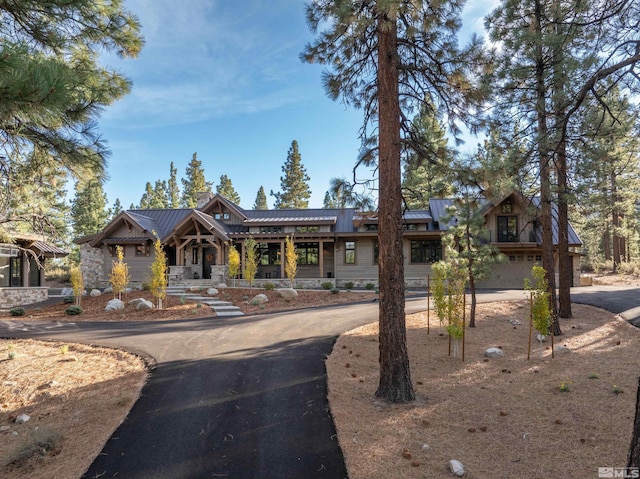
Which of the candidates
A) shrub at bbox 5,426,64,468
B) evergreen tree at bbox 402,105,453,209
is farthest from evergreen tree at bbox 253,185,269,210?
shrub at bbox 5,426,64,468


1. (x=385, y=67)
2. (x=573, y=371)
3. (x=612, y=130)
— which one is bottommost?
(x=573, y=371)

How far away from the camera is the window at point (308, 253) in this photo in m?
24.5

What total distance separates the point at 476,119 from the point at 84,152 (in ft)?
22.7

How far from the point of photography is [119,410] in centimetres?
512

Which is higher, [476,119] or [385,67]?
[385,67]

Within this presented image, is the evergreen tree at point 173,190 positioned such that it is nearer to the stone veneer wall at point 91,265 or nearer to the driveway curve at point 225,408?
the stone veneer wall at point 91,265

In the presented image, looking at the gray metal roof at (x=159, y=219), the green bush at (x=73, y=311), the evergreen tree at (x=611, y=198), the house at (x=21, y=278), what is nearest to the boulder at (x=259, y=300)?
the green bush at (x=73, y=311)

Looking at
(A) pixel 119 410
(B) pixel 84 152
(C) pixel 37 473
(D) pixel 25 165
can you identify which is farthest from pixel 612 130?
(D) pixel 25 165

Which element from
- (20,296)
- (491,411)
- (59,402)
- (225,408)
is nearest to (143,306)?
(59,402)

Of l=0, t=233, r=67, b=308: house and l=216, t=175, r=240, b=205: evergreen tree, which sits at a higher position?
l=216, t=175, r=240, b=205: evergreen tree

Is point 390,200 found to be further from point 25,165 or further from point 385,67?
point 25,165

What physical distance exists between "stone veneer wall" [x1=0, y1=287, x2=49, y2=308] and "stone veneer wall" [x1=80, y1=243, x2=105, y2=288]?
150 inches

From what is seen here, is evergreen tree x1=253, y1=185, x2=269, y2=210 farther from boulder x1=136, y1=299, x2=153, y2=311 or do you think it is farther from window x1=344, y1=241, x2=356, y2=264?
boulder x1=136, y1=299, x2=153, y2=311

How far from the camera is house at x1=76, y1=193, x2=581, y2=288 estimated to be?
21.8 meters
